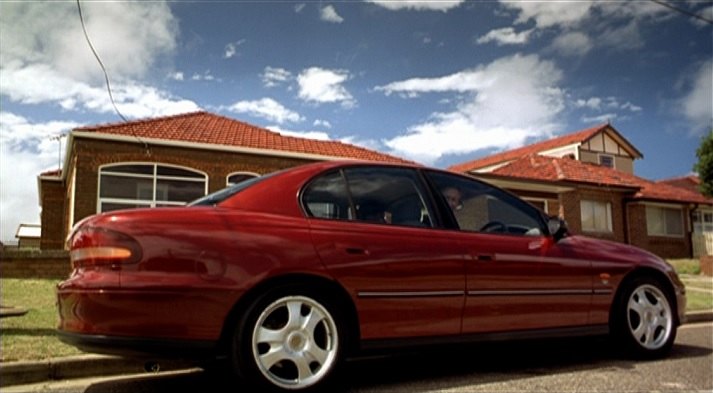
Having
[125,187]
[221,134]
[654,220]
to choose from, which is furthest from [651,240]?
[125,187]

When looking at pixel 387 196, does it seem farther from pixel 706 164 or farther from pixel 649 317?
pixel 706 164

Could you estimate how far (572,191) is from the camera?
22.3 m

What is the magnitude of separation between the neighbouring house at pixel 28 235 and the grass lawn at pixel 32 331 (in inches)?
1208

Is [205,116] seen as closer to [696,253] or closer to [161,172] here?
[161,172]

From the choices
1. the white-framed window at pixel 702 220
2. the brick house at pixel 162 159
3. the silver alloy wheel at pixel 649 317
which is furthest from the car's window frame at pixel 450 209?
the white-framed window at pixel 702 220

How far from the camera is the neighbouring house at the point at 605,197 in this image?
2194 cm

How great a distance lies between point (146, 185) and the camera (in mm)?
15758

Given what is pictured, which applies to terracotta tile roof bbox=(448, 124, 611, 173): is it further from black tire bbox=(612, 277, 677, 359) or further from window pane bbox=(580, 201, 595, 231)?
black tire bbox=(612, 277, 677, 359)

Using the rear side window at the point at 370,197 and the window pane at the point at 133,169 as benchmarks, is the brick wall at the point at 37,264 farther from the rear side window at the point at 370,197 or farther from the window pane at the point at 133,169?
the rear side window at the point at 370,197

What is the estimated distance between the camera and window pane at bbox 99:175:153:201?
50.4ft

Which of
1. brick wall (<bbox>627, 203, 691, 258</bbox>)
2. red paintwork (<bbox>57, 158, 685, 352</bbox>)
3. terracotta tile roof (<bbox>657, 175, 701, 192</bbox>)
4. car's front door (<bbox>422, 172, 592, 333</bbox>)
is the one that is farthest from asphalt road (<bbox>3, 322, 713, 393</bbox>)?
terracotta tile roof (<bbox>657, 175, 701, 192</bbox>)

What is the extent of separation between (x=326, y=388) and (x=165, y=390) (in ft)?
3.75

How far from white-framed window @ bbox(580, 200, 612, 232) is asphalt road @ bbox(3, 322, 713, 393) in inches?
737

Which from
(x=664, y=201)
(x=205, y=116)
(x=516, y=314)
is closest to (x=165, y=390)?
(x=516, y=314)
